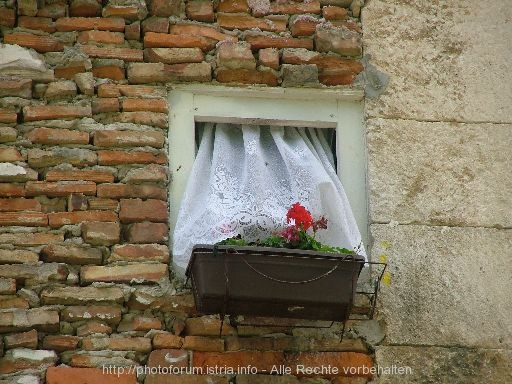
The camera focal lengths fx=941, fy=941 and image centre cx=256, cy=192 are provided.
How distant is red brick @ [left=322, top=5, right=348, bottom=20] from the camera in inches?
174

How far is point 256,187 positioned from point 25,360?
1.17 metres

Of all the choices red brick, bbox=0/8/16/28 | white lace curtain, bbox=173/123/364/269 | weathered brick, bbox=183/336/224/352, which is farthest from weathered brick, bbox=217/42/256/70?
weathered brick, bbox=183/336/224/352

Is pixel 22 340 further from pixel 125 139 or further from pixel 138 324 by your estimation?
pixel 125 139

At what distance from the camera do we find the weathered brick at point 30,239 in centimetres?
380

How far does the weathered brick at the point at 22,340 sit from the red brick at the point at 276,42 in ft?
5.35

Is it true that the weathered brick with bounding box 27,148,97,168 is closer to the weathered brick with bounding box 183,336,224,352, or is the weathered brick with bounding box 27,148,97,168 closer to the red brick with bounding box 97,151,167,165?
the red brick with bounding box 97,151,167,165

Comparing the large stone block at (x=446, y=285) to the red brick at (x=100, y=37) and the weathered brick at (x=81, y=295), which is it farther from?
the red brick at (x=100, y=37)

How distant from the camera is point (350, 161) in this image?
4.20 m

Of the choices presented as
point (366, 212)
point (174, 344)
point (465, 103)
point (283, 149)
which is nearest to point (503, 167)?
point (465, 103)

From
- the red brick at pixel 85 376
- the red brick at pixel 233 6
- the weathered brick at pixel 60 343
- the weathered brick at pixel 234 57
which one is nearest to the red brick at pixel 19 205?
the weathered brick at pixel 60 343

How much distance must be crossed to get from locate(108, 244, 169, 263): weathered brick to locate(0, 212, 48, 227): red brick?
0.32 m

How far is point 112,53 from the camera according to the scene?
4223 mm

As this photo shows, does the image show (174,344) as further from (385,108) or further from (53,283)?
(385,108)

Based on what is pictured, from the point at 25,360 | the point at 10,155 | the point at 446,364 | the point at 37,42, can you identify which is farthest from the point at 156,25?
the point at 446,364
